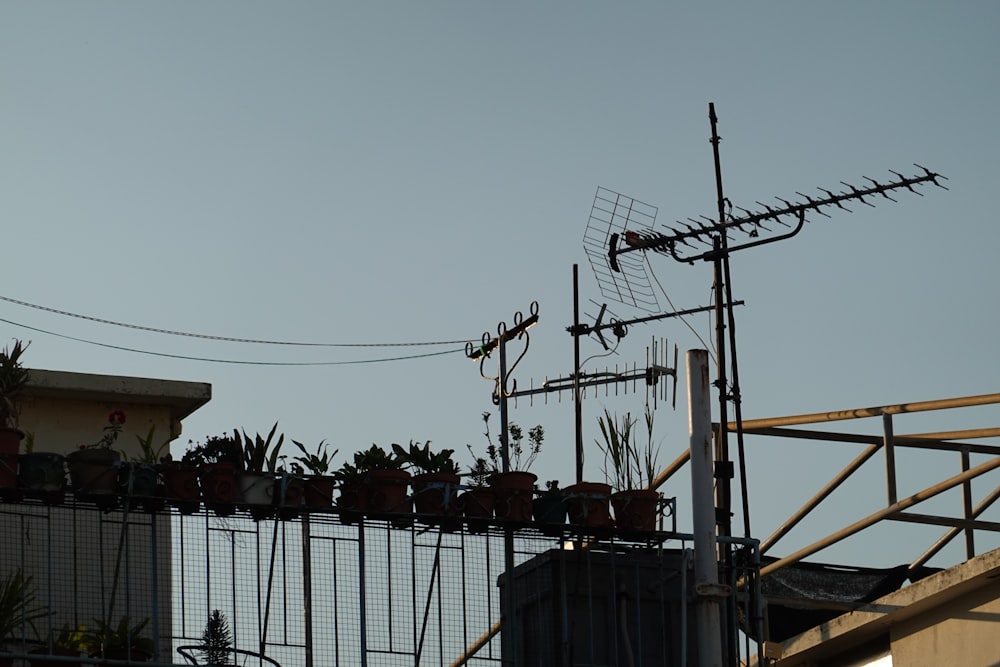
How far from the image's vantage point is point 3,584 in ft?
38.8

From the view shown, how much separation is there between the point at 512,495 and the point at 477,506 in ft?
1.08

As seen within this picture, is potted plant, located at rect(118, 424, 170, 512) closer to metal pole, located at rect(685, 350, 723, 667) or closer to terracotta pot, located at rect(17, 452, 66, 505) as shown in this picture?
terracotta pot, located at rect(17, 452, 66, 505)

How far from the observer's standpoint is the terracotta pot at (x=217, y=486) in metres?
12.2

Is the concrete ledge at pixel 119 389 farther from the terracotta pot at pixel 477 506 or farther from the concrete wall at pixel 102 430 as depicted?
the terracotta pot at pixel 477 506

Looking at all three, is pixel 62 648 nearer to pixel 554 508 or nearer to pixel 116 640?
pixel 116 640

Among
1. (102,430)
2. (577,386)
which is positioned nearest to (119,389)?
(102,430)

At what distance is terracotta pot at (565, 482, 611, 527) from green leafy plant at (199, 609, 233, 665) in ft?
10.0

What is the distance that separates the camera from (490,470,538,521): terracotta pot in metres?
13.0

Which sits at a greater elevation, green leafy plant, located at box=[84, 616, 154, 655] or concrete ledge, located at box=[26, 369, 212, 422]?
concrete ledge, located at box=[26, 369, 212, 422]

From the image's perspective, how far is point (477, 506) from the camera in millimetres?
12875

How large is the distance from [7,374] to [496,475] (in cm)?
546

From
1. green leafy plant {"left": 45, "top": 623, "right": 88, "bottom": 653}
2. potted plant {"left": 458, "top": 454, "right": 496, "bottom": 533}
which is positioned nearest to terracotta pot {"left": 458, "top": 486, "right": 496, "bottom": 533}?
potted plant {"left": 458, "top": 454, "right": 496, "bottom": 533}

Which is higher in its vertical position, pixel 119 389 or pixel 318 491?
pixel 119 389

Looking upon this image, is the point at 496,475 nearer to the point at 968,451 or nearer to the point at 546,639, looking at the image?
the point at 546,639
